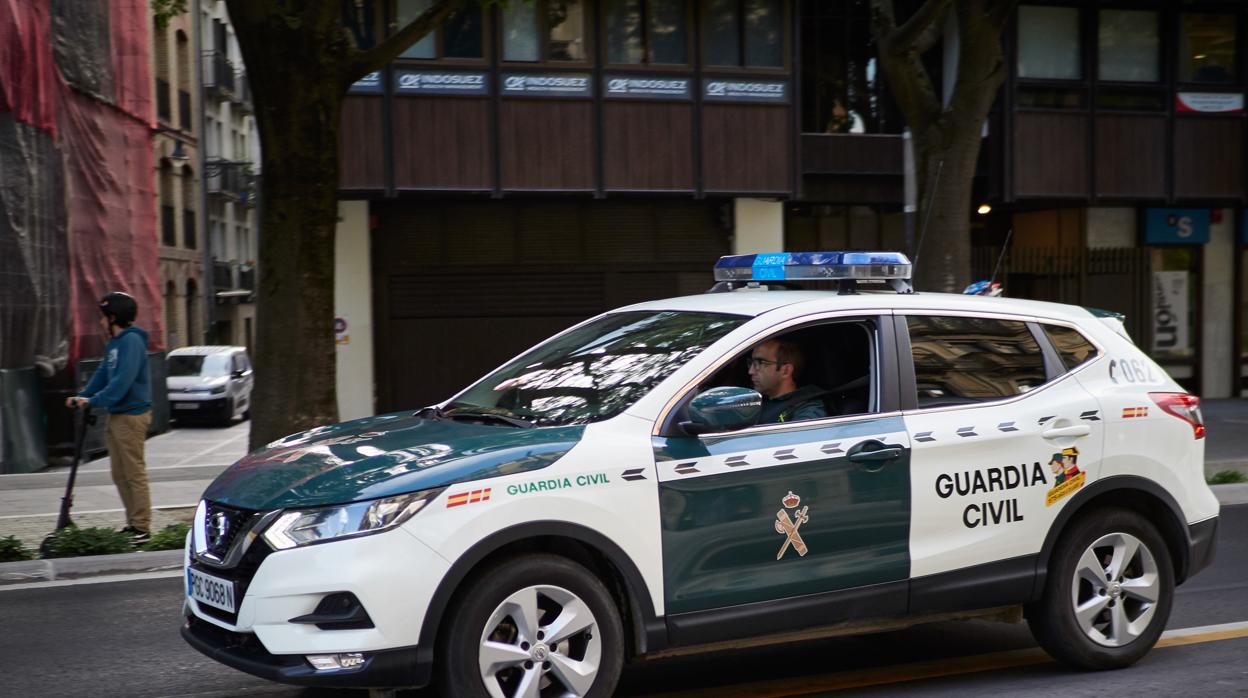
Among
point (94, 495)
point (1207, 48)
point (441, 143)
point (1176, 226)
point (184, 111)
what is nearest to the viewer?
point (94, 495)

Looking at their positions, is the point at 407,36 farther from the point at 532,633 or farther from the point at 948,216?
the point at 532,633

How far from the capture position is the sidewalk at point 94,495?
1085cm

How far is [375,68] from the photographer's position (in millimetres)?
10188

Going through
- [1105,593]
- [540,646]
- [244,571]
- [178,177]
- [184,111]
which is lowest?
[1105,593]

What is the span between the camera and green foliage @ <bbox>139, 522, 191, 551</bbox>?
30.6ft

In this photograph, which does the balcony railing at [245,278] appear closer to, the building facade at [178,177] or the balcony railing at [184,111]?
the building facade at [178,177]

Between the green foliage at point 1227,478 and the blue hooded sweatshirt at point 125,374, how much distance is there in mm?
9726

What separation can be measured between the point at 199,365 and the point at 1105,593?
2340 cm

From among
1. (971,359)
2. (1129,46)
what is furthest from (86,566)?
(1129,46)

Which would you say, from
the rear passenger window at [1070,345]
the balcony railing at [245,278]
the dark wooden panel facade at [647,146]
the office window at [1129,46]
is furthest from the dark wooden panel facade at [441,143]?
the balcony railing at [245,278]

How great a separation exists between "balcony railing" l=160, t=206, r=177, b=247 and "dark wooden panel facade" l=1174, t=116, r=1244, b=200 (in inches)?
1016

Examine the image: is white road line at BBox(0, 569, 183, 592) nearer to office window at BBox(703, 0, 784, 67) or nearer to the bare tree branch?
the bare tree branch

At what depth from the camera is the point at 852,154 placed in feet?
71.0

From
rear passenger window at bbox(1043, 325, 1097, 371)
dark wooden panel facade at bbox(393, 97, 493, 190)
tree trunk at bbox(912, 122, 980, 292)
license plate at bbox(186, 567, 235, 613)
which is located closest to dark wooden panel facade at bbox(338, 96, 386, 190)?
dark wooden panel facade at bbox(393, 97, 493, 190)
